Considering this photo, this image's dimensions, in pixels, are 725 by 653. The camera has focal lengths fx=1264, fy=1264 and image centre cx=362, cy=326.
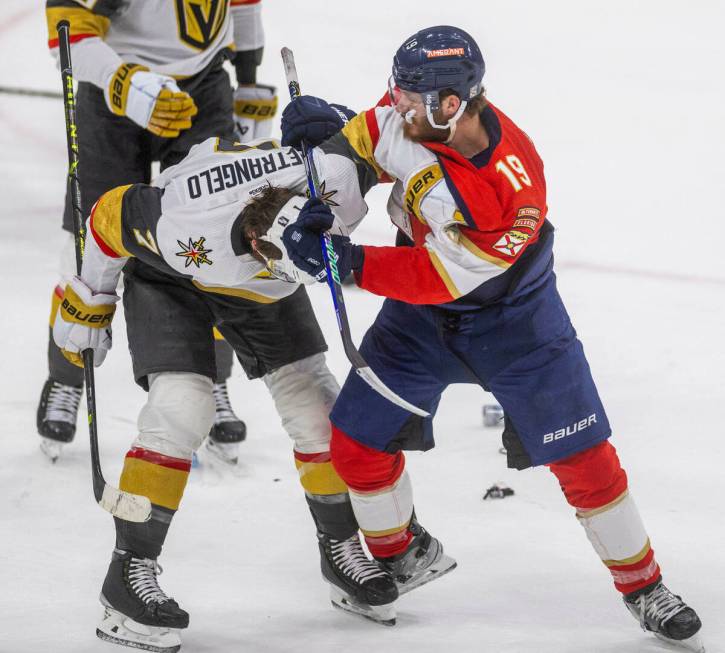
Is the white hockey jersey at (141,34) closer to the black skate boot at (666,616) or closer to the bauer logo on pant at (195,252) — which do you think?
the bauer logo on pant at (195,252)

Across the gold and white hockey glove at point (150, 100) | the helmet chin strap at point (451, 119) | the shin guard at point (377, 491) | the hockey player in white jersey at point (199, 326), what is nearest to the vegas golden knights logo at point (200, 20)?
the gold and white hockey glove at point (150, 100)

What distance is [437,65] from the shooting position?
90.7 inches

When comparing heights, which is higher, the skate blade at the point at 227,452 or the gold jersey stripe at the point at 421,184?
the gold jersey stripe at the point at 421,184

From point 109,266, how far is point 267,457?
1.04 m

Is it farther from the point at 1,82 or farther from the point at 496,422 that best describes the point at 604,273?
the point at 1,82

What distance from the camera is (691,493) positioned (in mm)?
3180

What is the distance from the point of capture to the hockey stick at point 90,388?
2391mm

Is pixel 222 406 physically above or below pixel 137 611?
below

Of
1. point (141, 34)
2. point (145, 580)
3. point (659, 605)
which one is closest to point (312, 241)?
point (145, 580)

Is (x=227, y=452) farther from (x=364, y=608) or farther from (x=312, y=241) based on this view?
(x=312, y=241)

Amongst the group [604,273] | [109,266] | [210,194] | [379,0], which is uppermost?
[210,194]

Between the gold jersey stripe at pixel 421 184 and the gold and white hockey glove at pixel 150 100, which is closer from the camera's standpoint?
→ the gold jersey stripe at pixel 421 184

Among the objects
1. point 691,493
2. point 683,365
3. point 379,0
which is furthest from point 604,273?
point 379,0

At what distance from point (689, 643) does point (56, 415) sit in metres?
1.81
